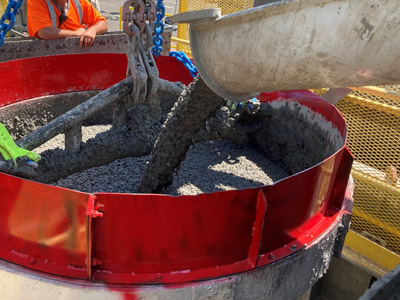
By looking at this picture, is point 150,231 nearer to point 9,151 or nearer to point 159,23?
point 9,151

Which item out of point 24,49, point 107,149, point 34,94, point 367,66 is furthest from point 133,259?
point 24,49

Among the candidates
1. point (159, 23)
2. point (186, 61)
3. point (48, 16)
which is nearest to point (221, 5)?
point (186, 61)

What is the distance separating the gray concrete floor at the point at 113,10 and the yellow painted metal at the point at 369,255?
338 inches

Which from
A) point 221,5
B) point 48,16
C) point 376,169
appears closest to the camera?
point 376,169

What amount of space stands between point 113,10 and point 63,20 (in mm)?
10141

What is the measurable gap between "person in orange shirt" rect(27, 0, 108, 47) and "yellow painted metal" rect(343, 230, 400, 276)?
287cm

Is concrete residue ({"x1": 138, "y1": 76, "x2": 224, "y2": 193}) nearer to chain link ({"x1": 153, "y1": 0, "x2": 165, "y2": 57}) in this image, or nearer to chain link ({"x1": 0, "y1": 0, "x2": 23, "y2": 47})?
chain link ({"x1": 153, "y1": 0, "x2": 165, "y2": 57})

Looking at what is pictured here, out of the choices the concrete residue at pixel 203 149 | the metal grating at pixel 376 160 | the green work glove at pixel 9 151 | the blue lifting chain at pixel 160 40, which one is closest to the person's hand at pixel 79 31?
the concrete residue at pixel 203 149

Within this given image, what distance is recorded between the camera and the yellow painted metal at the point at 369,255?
9.92 feet

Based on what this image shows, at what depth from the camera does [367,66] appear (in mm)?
1254

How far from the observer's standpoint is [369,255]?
3.12m

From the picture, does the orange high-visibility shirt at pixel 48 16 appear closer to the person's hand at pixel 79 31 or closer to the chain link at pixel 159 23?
the person's hand at pixel 79 31

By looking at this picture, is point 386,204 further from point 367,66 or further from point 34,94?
point 34,94

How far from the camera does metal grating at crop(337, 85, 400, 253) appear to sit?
3.11 m
